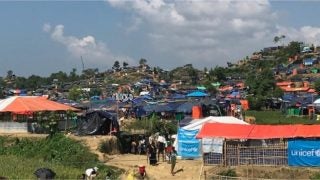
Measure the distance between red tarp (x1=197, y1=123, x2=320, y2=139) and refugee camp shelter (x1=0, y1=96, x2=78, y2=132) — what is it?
12384 millimetres

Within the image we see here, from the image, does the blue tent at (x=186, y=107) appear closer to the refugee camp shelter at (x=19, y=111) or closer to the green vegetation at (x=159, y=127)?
the green vegetation at (x=159, y=127)

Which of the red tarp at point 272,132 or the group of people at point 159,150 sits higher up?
the red tarp at point 272,132

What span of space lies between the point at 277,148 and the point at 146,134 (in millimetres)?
11168

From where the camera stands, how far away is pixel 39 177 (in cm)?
1938

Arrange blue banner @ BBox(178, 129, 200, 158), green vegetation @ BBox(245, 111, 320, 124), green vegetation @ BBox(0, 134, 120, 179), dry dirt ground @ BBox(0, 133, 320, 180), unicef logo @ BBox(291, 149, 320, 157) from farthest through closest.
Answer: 1. green vegetation @ BBox(245, 111, 320, 124)
2. blue banner @ BBox(178, 129, 200, 158)
3. unicef logo @ BBox(291, 149, 320, 157)
4. dry dirt ground @ BBox(0, 133, 320, 180)
5. green vegetation @ BBox(0, 134, 120, 179)

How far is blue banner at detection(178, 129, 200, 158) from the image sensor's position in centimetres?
2833

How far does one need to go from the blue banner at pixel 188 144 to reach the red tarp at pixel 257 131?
190 centimetres

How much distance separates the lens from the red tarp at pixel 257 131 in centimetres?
2395

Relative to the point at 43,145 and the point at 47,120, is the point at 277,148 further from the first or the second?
the point at 47,120

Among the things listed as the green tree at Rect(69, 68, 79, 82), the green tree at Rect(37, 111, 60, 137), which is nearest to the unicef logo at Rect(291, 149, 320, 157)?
the green tree at Rect(37, 111, 60, 137)

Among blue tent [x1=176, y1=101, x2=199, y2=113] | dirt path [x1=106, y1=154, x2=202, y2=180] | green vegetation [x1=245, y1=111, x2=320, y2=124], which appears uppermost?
blue tent [x1=176, y1=101, x2=199, y2=113]

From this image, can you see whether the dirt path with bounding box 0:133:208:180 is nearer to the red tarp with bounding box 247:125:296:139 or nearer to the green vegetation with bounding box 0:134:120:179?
the green vegetation with bounding box 0:134:120:179

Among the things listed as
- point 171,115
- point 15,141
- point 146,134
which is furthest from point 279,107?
point 15,141

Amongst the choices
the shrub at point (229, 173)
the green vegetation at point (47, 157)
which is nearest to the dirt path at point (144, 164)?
the green vegetation at point (47, 157)
